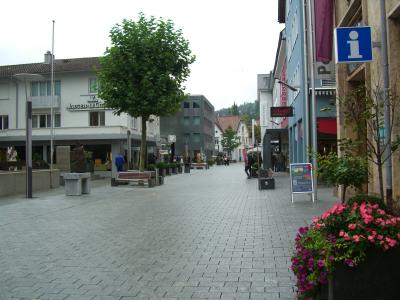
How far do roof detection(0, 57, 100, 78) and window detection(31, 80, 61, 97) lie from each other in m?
1.11

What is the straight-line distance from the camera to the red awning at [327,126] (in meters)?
22.7

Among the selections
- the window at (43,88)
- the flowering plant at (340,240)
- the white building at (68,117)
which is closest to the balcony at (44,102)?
the white building at (68,117)

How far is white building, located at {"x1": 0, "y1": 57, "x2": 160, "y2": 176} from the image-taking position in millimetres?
42312

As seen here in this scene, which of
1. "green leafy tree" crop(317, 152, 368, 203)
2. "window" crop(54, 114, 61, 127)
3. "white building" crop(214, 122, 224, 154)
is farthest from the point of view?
"white building" crop(214, 122, 224, 154)

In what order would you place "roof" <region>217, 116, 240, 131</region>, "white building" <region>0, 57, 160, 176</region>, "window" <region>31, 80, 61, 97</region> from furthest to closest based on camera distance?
"roof" <region>217, 116, 240, 131</region>, "window" <region>31, 80, 61, 97</region>, "white building" <region>0, 57, 160, 176</region>

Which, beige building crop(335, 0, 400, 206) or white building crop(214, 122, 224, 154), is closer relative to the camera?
beige building crop(335, 0, 400, 206)

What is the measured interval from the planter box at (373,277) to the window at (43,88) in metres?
43.3

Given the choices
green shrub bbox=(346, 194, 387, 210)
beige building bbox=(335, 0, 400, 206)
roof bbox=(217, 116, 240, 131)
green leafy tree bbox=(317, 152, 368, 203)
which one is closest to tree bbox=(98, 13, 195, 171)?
beige building bbox=(335, 0, 400, 206)

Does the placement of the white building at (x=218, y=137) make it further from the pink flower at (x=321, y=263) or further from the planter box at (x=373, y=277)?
the planter box at (x=373, y=277)

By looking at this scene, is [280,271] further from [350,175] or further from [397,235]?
[350,175]

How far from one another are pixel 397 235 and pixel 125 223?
774 cm

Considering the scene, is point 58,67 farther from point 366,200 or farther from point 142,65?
point 366,200

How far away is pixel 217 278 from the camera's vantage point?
583cm

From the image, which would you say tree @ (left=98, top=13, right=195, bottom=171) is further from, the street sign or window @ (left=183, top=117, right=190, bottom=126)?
window @ (left=183, top=117, right=190, bottom=126)
